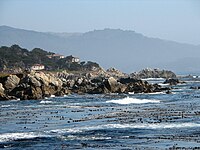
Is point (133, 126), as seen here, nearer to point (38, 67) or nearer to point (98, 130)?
point (98, 130)

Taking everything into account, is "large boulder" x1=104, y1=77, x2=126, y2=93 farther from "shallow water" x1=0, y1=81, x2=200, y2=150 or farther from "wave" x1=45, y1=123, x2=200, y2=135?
"wave" x1=45, y1=123, x2=200, y2=135

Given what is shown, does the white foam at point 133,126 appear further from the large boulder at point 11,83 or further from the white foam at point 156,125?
the large boulder at point 11,83

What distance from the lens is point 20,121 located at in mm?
53688

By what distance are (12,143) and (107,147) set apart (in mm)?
8138

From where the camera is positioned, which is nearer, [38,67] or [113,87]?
[113,87]

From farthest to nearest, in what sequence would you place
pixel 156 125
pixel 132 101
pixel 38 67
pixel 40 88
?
pixel 38 67 → pixel 40 88 → pixel 132 101 → pixel 156 125

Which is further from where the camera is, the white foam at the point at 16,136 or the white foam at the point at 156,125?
the white foam at the point at 156,125

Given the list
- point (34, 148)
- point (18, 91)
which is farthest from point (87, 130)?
point (18, 91)

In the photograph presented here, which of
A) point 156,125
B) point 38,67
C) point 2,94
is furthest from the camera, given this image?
point 38,67

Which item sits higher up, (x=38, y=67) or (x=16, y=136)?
(x=38, y=67)

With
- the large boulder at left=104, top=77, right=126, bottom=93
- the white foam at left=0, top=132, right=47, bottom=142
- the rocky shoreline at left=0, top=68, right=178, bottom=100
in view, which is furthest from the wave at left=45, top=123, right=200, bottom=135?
the large boulder at left=104, top=77, right=126, bottom=93

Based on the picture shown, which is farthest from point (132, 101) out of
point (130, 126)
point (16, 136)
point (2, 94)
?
point (16, 136)

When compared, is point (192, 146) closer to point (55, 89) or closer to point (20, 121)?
point (20, 121)

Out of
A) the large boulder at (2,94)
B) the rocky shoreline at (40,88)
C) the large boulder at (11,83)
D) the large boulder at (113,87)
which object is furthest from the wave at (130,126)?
the large boulder at (113,87)
